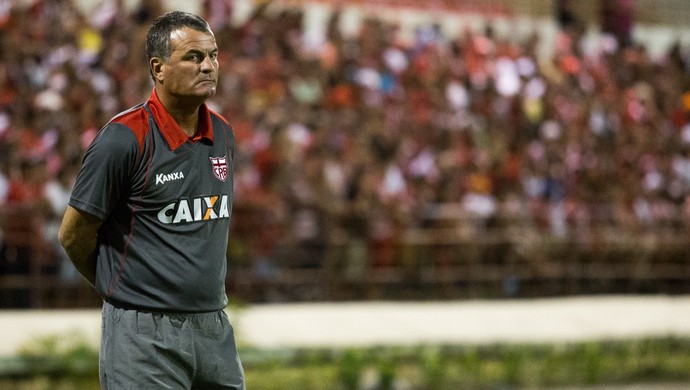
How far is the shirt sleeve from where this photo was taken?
3.92 meters

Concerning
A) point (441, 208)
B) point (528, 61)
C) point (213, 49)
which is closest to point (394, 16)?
point (528, 61)

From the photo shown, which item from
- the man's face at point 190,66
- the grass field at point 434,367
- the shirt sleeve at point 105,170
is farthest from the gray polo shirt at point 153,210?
the grass field at point 434,367

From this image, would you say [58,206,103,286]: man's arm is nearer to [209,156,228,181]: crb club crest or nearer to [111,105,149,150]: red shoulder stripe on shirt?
[111,105,149,150]: red shoulder stripe on shirt

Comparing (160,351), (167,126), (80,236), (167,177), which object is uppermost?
(167,126)

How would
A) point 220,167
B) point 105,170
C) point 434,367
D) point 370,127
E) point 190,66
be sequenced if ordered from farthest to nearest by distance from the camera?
point 370,127 < point 434,367 < point 220,167 < point 190,66 < point 105,170

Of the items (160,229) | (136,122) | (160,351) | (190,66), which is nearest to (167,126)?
(136,122)

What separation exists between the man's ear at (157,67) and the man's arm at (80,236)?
1.78 ft

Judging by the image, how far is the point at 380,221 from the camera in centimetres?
1105

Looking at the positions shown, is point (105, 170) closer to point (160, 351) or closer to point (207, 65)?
point (207, 65)

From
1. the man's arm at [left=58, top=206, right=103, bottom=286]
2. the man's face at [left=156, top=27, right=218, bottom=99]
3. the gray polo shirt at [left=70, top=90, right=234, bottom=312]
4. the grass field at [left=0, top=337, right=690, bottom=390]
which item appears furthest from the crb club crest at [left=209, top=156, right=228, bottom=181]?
the grass field at [left=0, top=337, right=690, bottom=390]

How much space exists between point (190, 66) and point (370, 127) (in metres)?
8.84

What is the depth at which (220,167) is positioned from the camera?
4246mm

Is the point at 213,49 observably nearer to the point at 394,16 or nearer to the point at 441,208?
the point at 441,208

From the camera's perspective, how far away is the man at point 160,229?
4.00m
